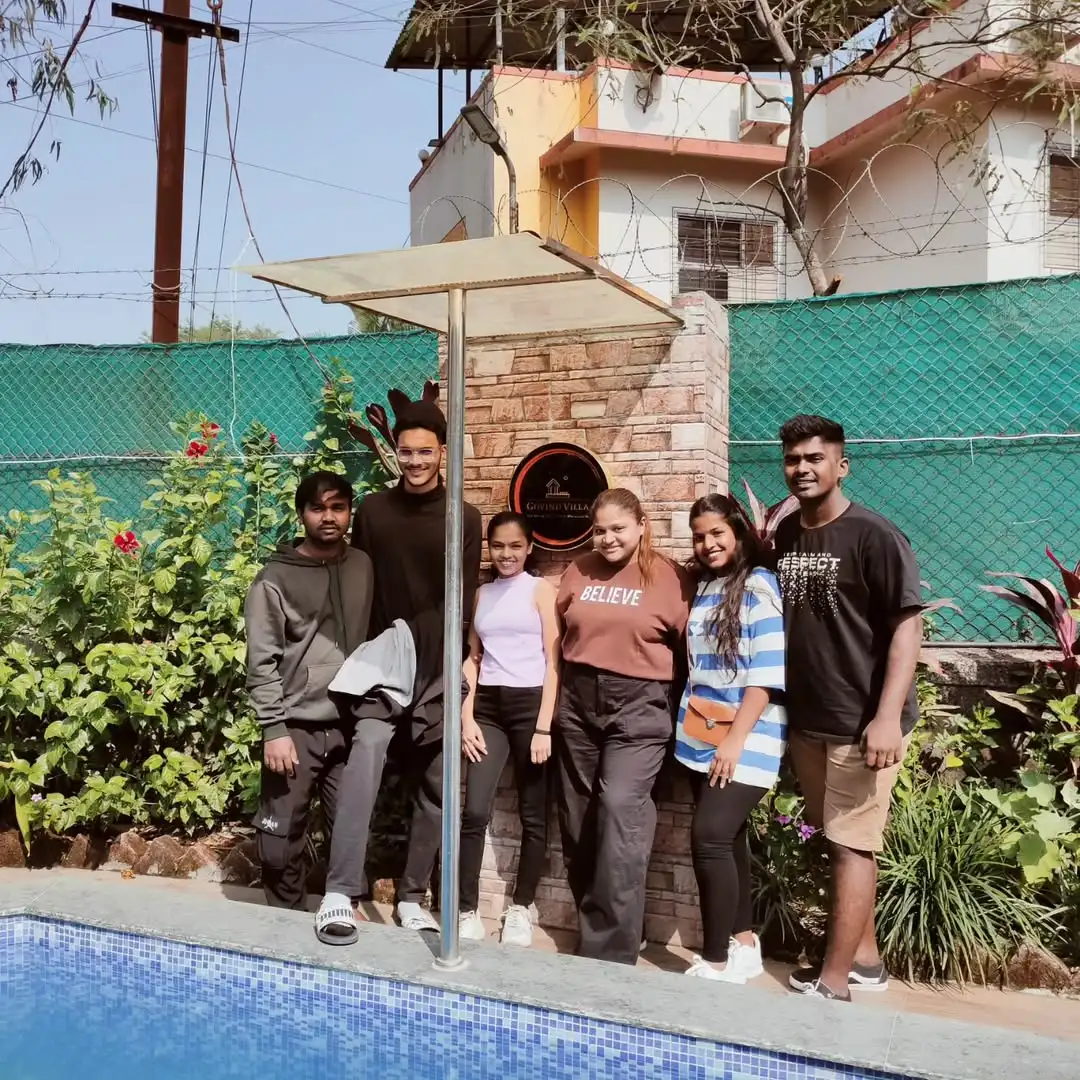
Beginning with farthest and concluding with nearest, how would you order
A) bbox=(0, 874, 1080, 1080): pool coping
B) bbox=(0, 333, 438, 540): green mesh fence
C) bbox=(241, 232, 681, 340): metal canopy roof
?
bbox=(0, 333, 438, 540): green mesh fence
bbox=(241, 232, 681, 340): metal canopy roof
bbox=(0, 874, 1080, 1080): pool coping

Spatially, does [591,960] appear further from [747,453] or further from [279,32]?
[279,32]

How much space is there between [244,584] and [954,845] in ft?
10.7

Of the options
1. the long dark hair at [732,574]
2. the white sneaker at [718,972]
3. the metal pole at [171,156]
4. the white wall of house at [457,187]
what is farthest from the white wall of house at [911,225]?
the white sneaker at [718,972]

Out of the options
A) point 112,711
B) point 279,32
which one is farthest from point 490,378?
point 279,32

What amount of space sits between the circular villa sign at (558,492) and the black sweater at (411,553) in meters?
0.37

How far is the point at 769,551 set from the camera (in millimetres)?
3695

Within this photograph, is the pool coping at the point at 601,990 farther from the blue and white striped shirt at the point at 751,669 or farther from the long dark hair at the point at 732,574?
the long dark hair at the point at 732,574

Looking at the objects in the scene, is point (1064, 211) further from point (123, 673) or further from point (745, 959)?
point (123, 673)

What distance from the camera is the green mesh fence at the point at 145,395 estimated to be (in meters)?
6.03

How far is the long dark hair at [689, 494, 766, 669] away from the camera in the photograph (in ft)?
11.6

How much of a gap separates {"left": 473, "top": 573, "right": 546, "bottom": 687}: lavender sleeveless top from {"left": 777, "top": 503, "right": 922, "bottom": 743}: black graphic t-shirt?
3.29ft

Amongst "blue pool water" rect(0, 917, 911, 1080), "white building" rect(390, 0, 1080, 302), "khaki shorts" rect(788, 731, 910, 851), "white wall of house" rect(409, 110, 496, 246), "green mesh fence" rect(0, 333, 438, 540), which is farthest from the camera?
"white wall of house" rect(409, 110, 496, 246)

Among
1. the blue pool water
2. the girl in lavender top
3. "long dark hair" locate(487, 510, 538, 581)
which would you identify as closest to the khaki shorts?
the blue pool water

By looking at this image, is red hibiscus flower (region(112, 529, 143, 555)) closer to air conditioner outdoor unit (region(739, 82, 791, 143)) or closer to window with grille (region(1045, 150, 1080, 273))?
air conditioner outdoor unit (region(739, 82, 791, 143))
